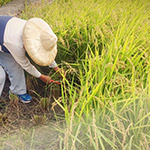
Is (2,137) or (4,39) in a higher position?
(4,39)

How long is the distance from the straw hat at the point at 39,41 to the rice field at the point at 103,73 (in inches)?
8.2

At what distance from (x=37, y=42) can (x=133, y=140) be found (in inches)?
38.7

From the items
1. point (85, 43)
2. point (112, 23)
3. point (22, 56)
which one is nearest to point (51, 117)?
point (22, 56)

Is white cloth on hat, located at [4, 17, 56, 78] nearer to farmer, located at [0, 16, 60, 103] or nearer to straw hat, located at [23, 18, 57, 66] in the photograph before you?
farmer, located at [0, 16, 60, 103]

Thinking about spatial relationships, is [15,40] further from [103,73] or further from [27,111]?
[103,73]

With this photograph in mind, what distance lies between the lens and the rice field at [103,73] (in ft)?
4.83

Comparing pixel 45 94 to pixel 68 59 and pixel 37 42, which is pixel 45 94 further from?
pixel 37 42

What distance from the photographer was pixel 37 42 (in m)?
1.88

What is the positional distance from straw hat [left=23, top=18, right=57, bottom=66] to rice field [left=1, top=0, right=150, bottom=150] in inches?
8.2

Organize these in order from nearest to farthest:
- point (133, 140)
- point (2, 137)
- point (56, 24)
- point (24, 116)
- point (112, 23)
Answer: point (133, 140), point (2, 137), point (24, 116), point (56, 24), point (112, 23)

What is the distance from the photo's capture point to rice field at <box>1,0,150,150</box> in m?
1.47

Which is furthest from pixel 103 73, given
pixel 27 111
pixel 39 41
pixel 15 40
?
pixel 27 111

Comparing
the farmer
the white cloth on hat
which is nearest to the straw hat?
the farmer

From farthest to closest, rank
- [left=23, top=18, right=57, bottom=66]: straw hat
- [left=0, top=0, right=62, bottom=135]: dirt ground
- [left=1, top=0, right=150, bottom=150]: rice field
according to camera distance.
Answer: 1. [left=0, top=0, right=62, bottom=135]: dirt ground
2. [left=23, top=18, right=57, bottom=66]: straw hat
3. [left=1, top=0, right=150, bottom=150]: rice field
